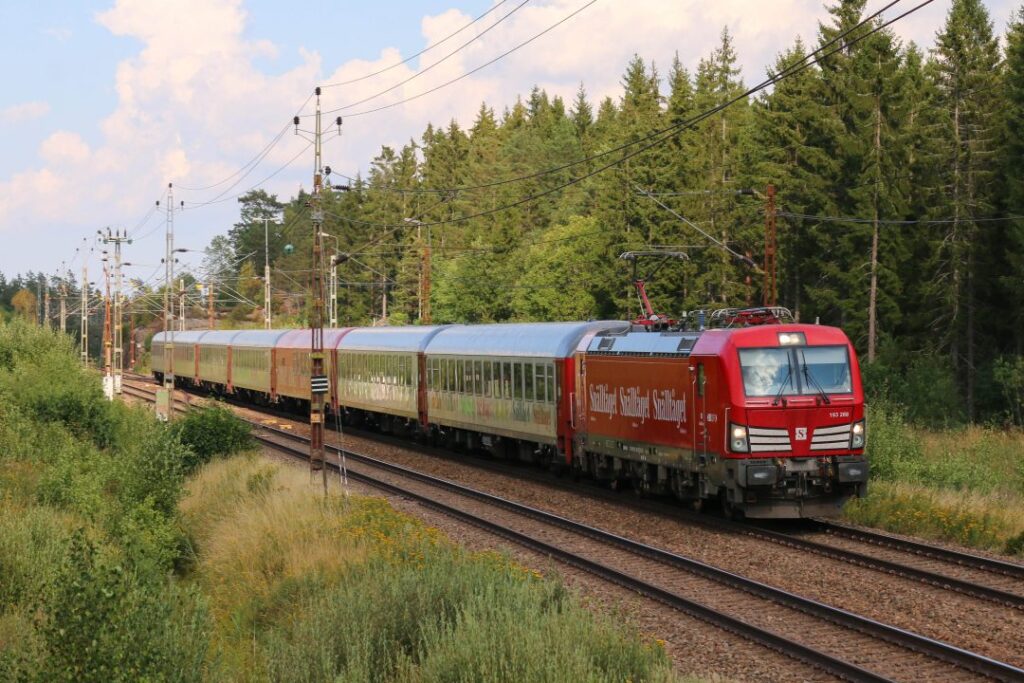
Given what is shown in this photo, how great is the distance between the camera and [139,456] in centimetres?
2548

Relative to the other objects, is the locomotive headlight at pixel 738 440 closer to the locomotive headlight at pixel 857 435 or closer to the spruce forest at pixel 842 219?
the locomotive headlight at pixel 857 435

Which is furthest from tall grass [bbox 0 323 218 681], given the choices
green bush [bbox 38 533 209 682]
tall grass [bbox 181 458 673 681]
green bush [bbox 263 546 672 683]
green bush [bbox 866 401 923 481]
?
green bush [bbox 866 401 923 481]

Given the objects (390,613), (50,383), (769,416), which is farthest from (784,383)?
(50,383)

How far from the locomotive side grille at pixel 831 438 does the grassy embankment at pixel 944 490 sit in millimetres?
1567

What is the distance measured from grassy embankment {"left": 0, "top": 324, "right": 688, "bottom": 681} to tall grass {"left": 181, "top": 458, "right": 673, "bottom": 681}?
3 centimetres

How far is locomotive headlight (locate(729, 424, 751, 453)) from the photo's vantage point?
715 inches

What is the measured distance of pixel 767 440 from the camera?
1820 centimetres

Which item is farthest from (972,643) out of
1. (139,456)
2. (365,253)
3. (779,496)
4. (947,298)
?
(365,253)

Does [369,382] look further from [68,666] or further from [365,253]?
[365,253]

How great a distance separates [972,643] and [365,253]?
339 feet

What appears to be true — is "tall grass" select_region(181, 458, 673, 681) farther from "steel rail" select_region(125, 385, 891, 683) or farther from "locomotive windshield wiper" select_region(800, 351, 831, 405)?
"locomotive windshield wiper" select_region(800, 351, 831, 405)

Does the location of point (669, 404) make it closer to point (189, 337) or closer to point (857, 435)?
point (857, 435)

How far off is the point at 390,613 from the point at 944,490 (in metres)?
13.3

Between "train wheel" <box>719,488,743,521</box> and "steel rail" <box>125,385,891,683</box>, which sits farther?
→ "train wheel" <box>719,488,743,521</box>
